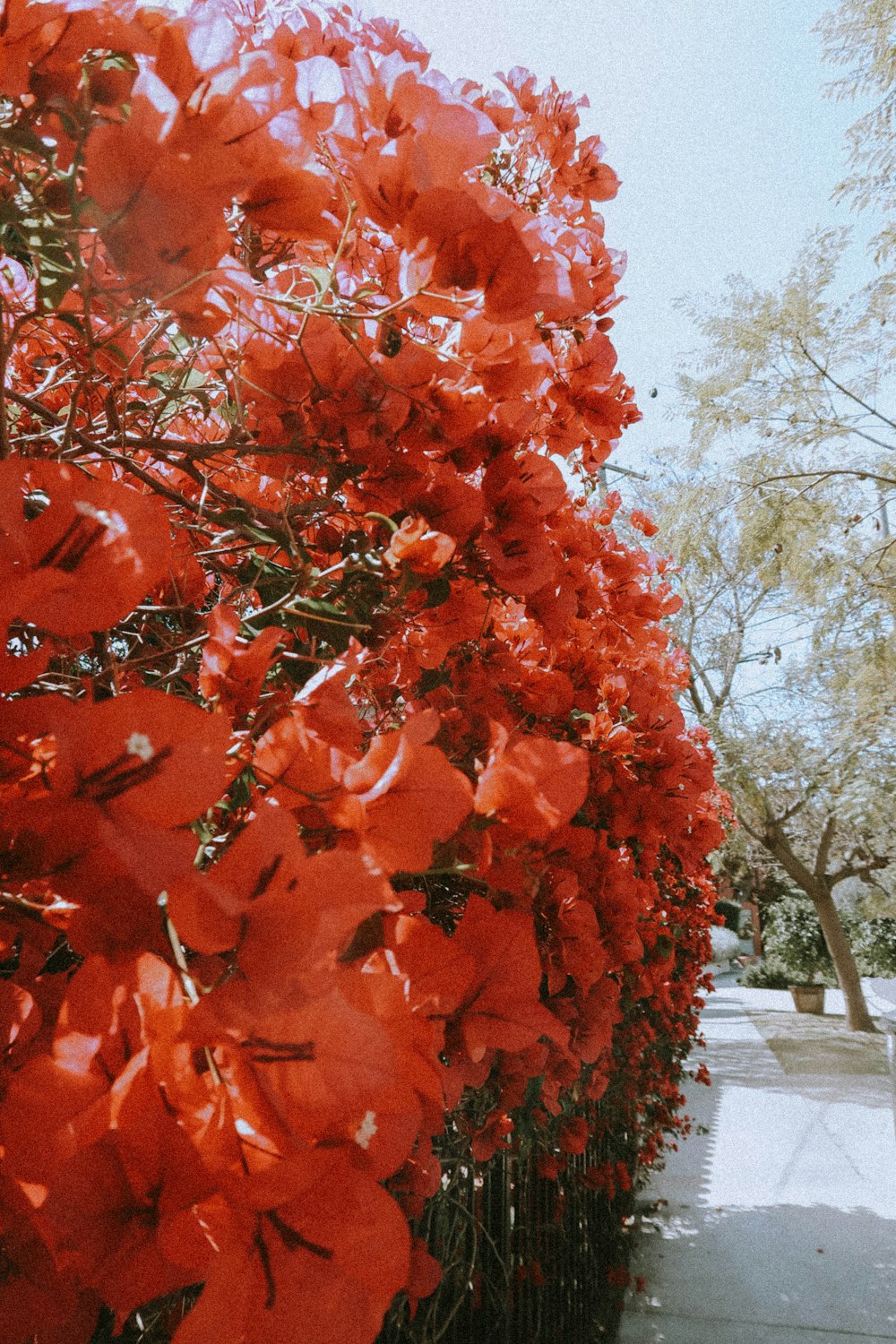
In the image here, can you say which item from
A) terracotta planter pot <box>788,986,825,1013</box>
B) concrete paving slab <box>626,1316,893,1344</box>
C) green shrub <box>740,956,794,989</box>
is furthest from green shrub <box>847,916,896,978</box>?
concrete paving slab <box>626,1316,893,1344</box>

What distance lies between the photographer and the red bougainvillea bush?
342mm

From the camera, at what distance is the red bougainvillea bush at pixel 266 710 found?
34 centimetres

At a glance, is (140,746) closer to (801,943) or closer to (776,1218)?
(776,1218)

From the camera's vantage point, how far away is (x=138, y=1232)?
0.35 metres

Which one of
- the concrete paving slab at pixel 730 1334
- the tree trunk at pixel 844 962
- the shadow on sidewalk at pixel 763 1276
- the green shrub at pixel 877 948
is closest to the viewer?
the concrete paving slab at pixel 730 1334

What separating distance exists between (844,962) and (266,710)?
12.3m

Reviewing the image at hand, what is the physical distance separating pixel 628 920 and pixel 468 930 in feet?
2.49

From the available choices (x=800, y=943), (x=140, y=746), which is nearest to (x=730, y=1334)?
(x=140, y=746)

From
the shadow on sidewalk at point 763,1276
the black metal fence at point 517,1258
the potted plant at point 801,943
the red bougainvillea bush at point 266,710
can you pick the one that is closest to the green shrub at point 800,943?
the potted plant at point 801,943

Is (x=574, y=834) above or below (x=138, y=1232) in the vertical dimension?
above

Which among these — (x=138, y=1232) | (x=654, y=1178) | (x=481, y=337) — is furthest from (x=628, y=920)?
(x=654, y=1178)

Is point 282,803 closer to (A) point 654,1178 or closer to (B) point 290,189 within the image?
(B) point 290,189

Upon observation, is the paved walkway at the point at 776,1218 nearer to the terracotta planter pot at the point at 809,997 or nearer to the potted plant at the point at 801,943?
the terracotta planter pot at the point at 809,997

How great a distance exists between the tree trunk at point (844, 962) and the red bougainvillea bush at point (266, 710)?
11521 mm
